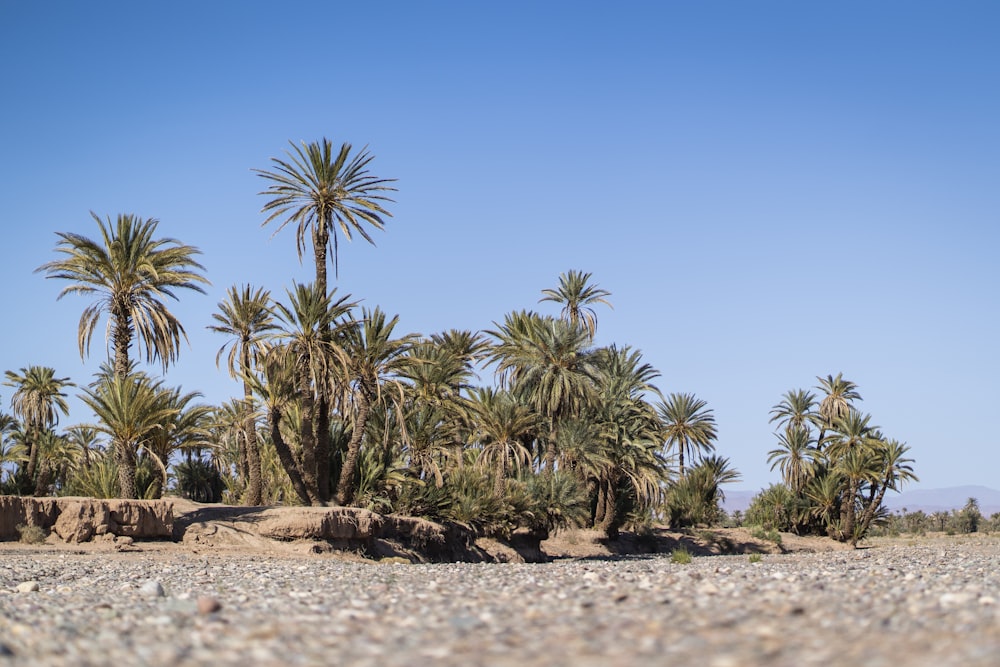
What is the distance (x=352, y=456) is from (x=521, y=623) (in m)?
20.2

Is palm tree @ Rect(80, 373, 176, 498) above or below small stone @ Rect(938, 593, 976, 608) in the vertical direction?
above

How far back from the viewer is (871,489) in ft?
172

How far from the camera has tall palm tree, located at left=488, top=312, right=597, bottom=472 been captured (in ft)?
127

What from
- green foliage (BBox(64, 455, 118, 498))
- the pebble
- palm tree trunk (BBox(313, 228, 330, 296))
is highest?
palm tree trunk (BBox(313, 228, 330, 296))

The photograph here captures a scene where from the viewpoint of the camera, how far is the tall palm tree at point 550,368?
38562mm

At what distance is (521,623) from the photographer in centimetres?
698

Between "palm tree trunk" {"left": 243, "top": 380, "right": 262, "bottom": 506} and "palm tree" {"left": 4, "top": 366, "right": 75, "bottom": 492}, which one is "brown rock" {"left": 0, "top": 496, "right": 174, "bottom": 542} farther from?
"palm tree" {"left": 4, "top": 366, "right": 75, "bottom": 492}

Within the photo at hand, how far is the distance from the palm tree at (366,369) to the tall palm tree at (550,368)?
1222cm

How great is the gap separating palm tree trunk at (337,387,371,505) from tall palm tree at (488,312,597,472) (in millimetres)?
12508

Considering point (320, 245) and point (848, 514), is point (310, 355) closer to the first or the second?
→ point (320, 245)

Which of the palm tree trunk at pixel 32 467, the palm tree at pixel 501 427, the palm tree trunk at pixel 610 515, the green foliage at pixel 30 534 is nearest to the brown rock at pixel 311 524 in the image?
the green foliage at pixel 30 534

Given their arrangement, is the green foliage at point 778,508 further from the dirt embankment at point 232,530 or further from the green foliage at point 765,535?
the dirt embankment at point 232,530

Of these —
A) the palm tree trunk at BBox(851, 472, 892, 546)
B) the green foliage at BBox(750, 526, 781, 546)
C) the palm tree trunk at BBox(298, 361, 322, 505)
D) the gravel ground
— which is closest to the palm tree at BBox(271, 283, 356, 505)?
the palm tree trunk at BBox(298, 361, 322, 505)

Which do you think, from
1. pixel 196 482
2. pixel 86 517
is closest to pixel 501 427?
pixel 196 482
